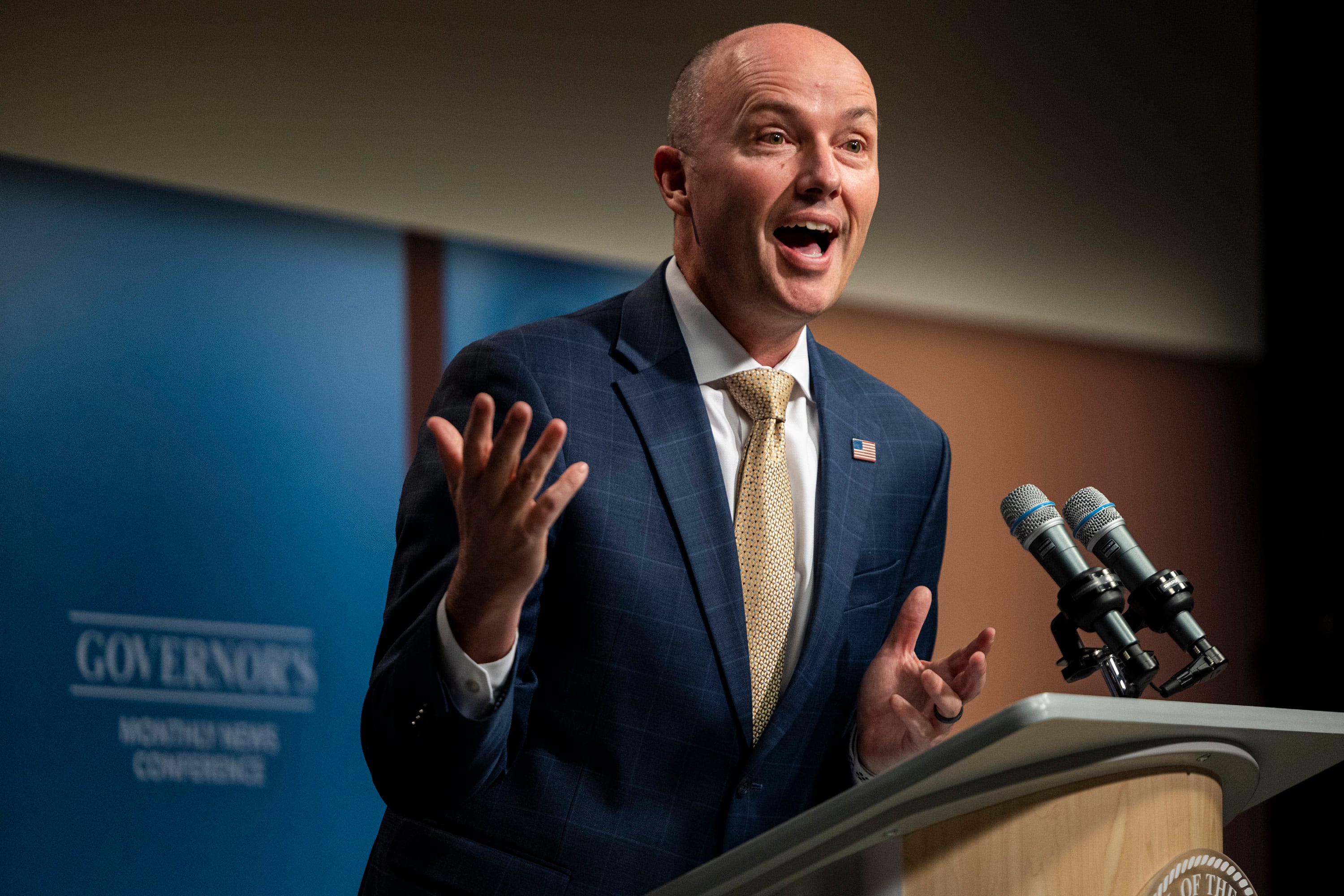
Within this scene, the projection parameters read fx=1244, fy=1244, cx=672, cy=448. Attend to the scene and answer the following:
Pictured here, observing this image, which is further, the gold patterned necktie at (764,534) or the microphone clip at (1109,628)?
the gold patterned necktie at (764,534)

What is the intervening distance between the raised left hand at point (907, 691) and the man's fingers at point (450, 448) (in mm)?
573

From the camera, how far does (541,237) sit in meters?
3.24

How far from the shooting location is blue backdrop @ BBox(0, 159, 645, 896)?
8.31ft

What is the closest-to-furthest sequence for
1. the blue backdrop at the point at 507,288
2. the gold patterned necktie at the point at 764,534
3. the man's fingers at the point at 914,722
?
the man's fingers at the point at 914,722 → the gold patterned necktie at the point at 764,534 → the blue backdrop at the point at 507,288

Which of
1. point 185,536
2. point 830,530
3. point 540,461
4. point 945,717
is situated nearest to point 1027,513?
point 945,717

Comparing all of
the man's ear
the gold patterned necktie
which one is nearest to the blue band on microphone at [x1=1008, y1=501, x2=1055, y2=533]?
the gold patterned necktie

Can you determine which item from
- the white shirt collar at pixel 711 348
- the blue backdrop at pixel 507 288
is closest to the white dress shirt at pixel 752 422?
the white shirt collar at pixel 711 348

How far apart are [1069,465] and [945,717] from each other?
2.73 m

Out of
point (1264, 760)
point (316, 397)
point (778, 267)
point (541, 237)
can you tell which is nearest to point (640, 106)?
point (541, 237)

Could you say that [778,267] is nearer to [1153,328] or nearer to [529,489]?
[529,489]

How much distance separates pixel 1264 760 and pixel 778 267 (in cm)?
88

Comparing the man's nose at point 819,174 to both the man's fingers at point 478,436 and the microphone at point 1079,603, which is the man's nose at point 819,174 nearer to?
the microphone at point 1079,603

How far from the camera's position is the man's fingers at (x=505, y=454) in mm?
1136

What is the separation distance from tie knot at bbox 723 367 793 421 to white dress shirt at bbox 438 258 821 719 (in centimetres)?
1
